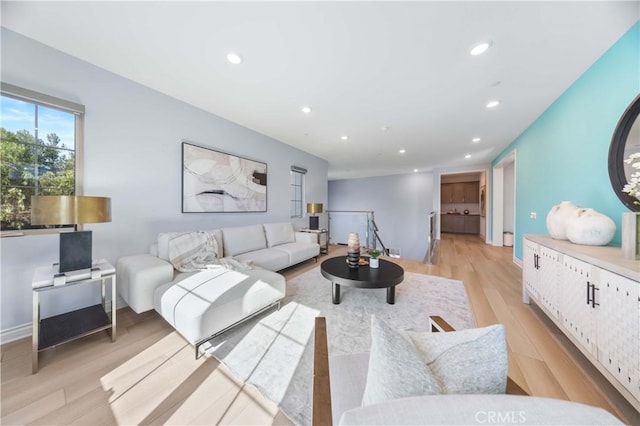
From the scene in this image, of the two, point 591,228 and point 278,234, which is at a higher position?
point 591,228

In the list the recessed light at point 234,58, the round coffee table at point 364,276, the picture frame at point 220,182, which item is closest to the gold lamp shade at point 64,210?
the picture frame at point 220,182

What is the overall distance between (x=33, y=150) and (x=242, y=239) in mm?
2164

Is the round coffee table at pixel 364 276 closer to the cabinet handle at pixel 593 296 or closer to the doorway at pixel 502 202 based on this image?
the cabinet handle at pixel 593 296

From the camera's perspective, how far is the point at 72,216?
160 centimetres

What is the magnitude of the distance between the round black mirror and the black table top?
1907mm

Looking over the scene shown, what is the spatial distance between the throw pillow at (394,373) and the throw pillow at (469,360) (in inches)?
3.1

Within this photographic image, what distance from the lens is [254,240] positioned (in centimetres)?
349

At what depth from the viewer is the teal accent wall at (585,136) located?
1.78m

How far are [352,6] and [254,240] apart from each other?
3031 mm

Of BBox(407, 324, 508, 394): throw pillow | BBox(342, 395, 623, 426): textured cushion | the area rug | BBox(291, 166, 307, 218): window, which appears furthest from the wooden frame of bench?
BBox(291, 166, 307, 218): window

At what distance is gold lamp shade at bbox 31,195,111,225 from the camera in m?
1.51

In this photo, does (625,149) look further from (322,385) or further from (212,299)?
(212,299)

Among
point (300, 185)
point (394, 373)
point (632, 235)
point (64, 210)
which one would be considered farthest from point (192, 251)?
point (632, 235)

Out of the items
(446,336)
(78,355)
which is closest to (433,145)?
(446,336)
